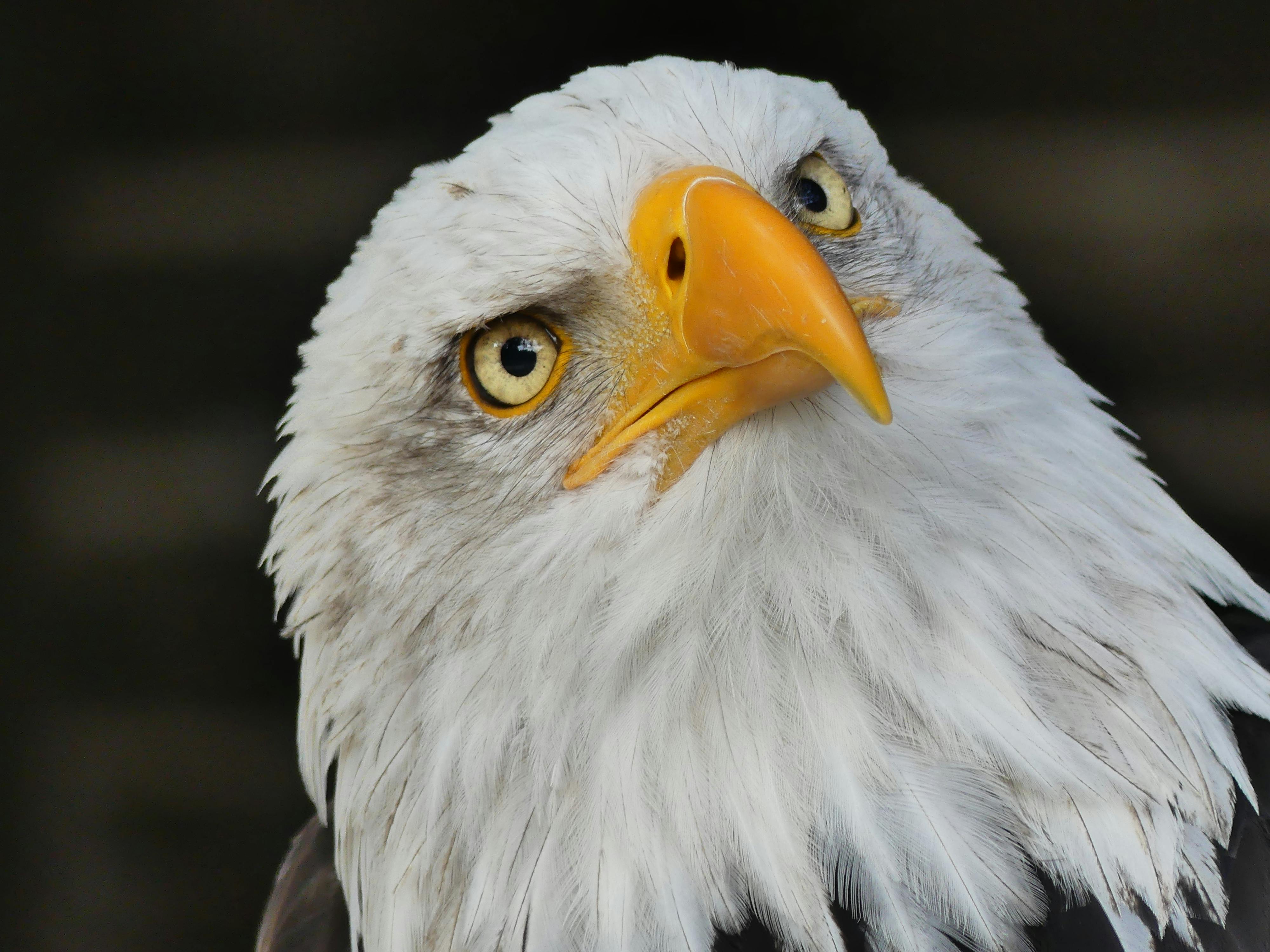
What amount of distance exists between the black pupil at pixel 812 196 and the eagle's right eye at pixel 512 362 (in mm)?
267

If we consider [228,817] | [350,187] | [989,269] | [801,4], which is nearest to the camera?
[989,269]

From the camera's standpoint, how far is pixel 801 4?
1793 mm

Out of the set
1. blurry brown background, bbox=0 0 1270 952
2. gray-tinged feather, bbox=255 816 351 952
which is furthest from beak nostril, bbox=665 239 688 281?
blurry brown background, bbox=0 0 1270 952

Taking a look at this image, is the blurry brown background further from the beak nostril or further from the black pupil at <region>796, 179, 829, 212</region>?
the beak nostril

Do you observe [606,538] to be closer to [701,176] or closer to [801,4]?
[701,176]

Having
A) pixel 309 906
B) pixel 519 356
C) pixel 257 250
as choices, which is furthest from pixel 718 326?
pixel 257 250

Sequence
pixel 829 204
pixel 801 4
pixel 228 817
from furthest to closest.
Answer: pixel 228 817
pixel 801 4
pixel 829 204

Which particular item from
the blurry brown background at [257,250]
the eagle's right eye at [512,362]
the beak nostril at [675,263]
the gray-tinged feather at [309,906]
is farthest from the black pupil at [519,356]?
the blurry brown background at [257,250]

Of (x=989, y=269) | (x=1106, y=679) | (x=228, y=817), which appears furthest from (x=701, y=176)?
(x=228, y=817)

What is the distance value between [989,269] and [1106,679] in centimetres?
46

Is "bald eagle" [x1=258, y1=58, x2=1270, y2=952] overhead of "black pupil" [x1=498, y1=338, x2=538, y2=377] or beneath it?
beneath

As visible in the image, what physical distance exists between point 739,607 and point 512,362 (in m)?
0.28

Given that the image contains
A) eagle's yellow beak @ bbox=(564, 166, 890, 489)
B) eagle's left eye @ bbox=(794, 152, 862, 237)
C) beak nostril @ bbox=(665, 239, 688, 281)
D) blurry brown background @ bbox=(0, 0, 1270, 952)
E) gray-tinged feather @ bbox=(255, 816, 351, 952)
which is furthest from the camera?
blurry brown background @ bbox=(0, 0, 1270, 952)

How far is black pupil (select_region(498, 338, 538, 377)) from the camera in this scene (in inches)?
35.6
